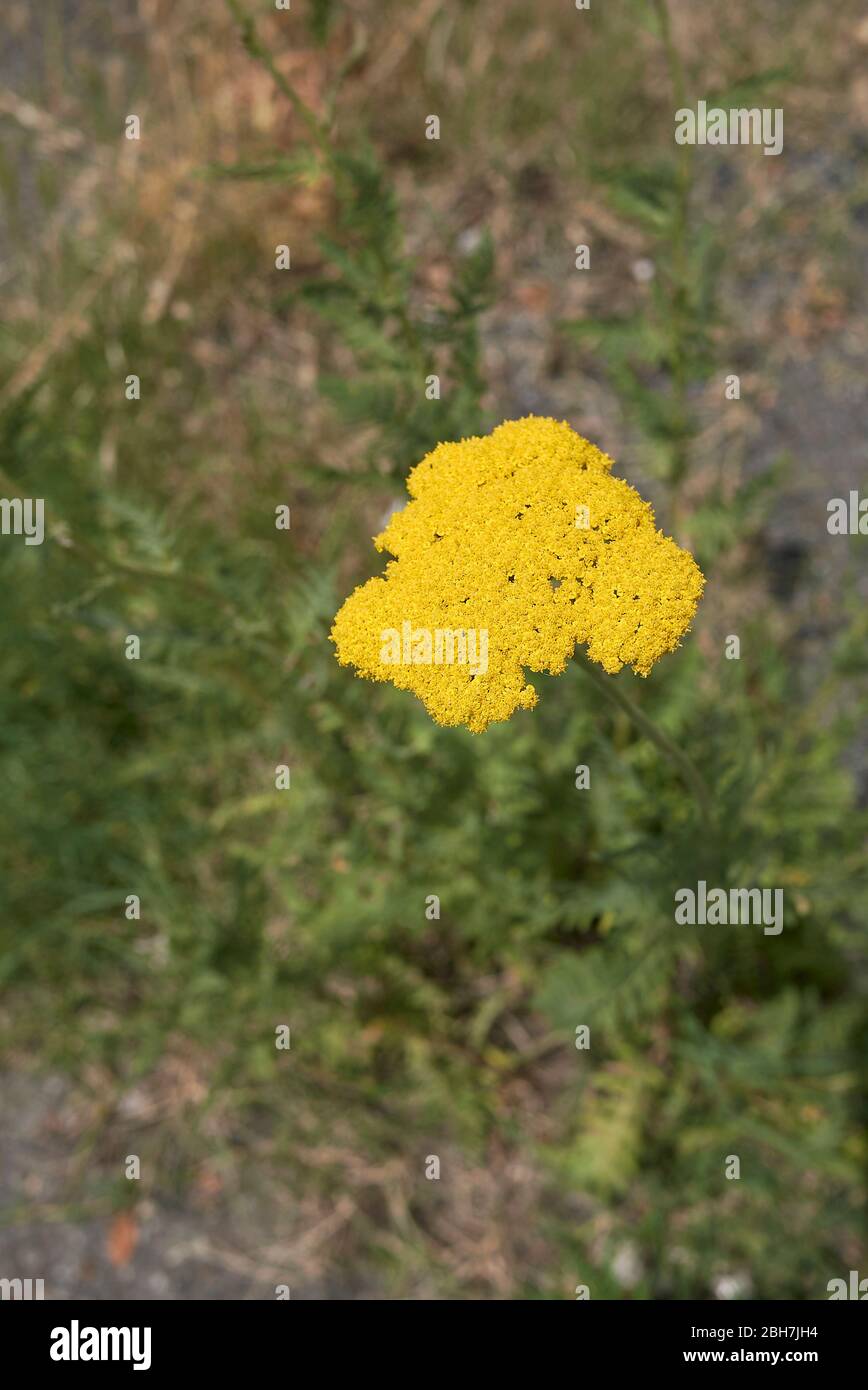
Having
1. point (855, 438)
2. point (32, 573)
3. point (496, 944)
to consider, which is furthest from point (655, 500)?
point (32, 573)

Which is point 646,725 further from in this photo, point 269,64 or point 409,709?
point 269,64

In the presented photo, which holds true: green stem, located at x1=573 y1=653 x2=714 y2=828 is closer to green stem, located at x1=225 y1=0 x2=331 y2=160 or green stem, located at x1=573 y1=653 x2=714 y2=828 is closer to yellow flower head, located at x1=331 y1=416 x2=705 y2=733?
yellow flower head, located at x1=331 y1=416 x2=705 y2=733

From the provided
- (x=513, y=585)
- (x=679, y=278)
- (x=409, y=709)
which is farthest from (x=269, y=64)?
(x=409, y=709)

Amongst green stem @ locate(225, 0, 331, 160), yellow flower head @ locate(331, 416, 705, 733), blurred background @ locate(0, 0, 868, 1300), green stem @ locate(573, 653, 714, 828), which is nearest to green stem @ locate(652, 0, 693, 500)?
blurred background @ locate(0, 0, 868, 1300)

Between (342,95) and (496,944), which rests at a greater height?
(342,95)

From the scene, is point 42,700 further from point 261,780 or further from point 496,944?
point 496,944

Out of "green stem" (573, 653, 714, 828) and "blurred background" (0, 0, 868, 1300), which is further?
"blurred background" (0, 0, 868, 1300)
